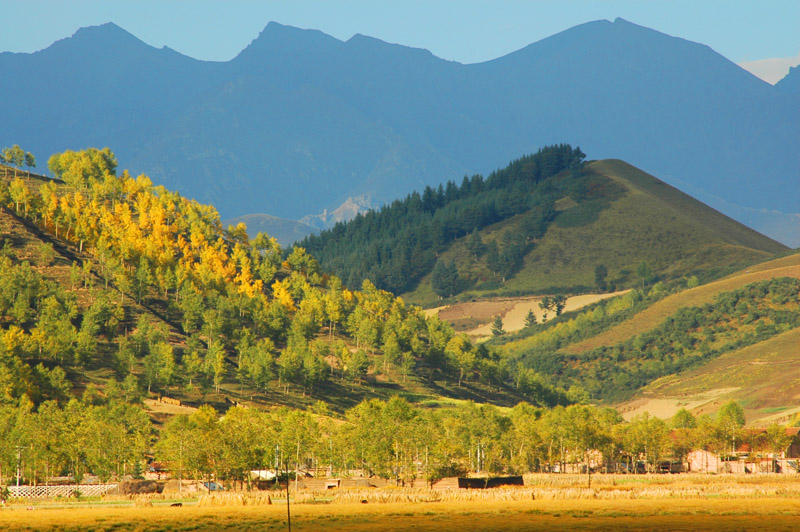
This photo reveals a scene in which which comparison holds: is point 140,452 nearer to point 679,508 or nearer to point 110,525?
point 110,525

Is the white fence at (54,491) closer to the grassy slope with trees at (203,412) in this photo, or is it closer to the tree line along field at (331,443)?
the tree line along field at (331,443)

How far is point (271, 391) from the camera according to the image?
181 meters

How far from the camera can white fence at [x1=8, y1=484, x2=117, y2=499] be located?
4166 inches

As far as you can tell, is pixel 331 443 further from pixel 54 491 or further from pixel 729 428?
pixel 729 428

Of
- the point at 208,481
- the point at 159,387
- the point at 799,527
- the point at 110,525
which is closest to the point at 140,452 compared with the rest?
the point at 208,481

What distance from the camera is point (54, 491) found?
350 feet

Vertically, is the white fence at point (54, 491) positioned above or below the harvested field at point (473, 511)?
above

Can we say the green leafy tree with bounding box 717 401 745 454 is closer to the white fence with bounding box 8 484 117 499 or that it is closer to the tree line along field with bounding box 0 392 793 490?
the tree line along field with bounding box 0 392 793 490

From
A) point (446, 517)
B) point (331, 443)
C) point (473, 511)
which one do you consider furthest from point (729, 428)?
point (446, 517)

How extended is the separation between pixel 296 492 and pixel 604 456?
68.3 meters

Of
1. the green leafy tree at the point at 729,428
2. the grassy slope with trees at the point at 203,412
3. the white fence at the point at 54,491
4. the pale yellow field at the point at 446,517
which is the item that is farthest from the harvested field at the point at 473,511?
the green leafy tree at the point at 729,428

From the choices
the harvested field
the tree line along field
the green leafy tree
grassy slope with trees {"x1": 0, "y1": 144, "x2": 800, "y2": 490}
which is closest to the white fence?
the tree line along field

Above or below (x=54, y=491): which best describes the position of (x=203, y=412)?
above

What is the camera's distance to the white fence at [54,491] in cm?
10581
